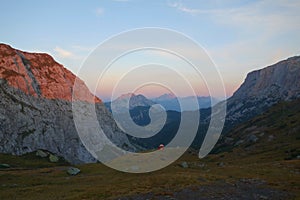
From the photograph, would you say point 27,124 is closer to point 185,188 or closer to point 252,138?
point 252,138

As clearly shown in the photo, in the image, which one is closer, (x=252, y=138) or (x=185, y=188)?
(x=185, y=188)

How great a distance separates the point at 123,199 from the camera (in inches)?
1411

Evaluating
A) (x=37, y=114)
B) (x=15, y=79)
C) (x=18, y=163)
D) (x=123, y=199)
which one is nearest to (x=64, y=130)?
(x=37, y=114)

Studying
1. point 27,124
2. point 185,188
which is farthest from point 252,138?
point 185,188

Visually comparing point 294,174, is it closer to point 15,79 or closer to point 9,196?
point 9,196

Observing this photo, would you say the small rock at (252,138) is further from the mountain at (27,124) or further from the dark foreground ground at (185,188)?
the dark foreground ground at (185,188)

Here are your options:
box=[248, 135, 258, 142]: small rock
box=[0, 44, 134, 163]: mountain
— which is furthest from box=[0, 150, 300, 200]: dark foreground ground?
box=[248, 135, 258, 142]: small rock

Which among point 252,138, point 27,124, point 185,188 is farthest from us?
point 252,138

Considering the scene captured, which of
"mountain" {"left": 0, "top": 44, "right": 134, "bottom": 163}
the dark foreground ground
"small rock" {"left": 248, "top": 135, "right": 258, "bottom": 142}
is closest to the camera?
the dark foreground ground

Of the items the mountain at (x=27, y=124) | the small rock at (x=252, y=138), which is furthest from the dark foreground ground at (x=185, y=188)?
the small rock at (x=252, y=138)

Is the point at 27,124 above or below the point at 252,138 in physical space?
above

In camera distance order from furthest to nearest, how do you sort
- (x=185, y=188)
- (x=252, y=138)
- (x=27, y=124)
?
(x=252, y=138) < (x=27, y=124) < (x=185, y=188)

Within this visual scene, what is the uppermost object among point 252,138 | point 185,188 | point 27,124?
point 27,124

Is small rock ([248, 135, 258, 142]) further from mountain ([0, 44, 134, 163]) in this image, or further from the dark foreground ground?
the dark foreground ground
